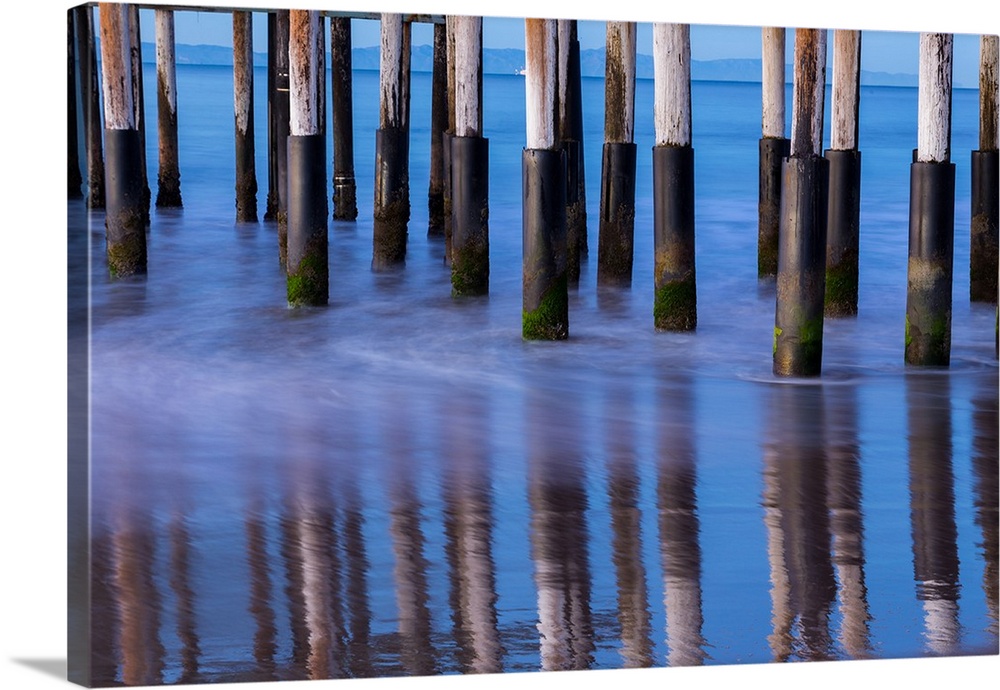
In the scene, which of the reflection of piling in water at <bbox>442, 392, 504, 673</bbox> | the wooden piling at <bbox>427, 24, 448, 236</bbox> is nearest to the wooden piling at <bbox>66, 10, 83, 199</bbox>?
the reflection of piling in water at <bbox>442, 392, 504, 673</bbox>

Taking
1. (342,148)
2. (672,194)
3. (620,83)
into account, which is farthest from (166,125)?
(672,194)

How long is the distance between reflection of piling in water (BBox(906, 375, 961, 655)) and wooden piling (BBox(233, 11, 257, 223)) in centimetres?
327

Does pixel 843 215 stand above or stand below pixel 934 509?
above

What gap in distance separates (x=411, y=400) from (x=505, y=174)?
168 centimetres

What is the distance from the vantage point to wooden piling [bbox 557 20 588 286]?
7.64m

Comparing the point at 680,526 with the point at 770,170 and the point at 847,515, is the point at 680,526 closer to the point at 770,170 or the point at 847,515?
the point at 847,515

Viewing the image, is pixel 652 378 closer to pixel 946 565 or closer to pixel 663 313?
pixel 663 313

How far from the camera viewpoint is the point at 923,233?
22.2 feet

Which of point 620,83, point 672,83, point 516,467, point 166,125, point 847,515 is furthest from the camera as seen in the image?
point 166,125

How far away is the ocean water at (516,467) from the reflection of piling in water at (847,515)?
11mm

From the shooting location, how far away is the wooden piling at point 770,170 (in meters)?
7.39

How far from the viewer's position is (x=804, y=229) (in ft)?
21.7

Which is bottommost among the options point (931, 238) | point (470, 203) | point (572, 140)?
point (931, 238)

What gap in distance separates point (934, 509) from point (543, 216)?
67.7 inches
